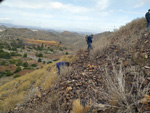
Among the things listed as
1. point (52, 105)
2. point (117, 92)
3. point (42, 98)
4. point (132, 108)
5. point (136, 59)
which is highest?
point (136, 59)

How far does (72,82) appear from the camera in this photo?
4.07 meters

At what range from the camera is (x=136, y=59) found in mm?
3904

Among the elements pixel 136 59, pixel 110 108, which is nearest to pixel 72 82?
pixel 110 108

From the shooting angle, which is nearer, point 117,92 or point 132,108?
point 132,108

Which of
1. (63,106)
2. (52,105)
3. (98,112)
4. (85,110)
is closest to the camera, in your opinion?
(98,112)

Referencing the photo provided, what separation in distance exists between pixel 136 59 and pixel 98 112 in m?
2.48

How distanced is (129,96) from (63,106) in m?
1.63

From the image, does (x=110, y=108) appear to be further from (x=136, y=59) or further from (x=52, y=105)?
(x=136, y=59)

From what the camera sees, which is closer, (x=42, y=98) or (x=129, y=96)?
(x=129, y=96)

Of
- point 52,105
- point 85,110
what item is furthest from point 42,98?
point 85,110

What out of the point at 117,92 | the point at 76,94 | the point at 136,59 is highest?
the point at 136,59

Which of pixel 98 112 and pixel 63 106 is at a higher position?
pixel 98 112

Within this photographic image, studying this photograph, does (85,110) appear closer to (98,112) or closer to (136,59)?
(98,112)

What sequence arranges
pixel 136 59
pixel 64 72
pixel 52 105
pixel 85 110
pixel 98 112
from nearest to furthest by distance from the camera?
1. pixel 98 112
2. pixel 85 110
3. pixel 52 105
4. pixel 136 59
5. pixel 64 72
